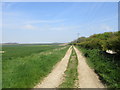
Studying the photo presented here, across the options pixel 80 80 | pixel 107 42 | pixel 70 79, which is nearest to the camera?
pixel 80 80

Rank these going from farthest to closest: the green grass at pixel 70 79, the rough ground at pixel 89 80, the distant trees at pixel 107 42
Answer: the distant trees at pixel 107 42
the rough ground at pixel 89 80
the green grass at pixel 70 79

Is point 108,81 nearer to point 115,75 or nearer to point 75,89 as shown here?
point 115,75

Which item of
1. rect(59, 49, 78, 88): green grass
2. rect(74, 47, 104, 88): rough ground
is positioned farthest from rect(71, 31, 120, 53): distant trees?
rect(59, 49, 78, 88): green grass

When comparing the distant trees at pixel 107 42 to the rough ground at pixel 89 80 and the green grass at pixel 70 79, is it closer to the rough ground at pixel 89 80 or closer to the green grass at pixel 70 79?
the rough ground at pixel 89 80

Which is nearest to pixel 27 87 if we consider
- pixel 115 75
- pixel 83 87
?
pixel 83 87

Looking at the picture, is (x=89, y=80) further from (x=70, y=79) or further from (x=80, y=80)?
(x=70, y=79)

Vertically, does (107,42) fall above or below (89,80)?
above

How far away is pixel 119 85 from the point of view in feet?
21.5

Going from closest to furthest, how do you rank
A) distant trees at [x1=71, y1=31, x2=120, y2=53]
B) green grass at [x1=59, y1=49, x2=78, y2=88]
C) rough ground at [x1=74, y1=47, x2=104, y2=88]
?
green grass at [x1=59, y1=49, x2=78, y2=88]
rough ground at [x1=74, y1=47, x2=104, y2=88]
distant trees at [x1=71, y1=31, x2=120, y2=53]

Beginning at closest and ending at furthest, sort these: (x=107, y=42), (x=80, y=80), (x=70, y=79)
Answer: (x=80, y=80) → (x=70, y=79) → (x=107, y=42)

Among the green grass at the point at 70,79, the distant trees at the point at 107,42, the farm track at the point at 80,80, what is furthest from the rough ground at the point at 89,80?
the distant trees at the point at 107,42

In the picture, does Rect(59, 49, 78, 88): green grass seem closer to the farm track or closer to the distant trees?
the farm track

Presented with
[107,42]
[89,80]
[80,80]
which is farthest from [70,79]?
[107,42]

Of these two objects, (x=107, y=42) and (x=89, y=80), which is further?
(x=107, y=42)
